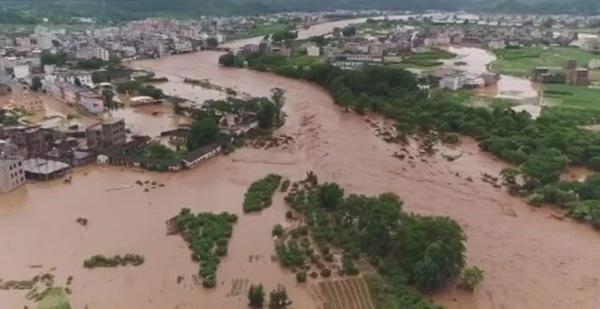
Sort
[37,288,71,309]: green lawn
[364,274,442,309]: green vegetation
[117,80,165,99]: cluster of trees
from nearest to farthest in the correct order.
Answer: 1. [364,274,442,309]: green vegetation
2. [37,288,71,309]: green lawn
3. [117,80,165,99]: cluster of trees

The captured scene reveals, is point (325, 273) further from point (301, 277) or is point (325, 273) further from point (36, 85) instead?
point (36, 85)

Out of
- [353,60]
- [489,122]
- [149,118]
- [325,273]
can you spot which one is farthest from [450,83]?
[325,273]

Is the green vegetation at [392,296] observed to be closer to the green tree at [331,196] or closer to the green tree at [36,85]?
the green tree at [331,196]

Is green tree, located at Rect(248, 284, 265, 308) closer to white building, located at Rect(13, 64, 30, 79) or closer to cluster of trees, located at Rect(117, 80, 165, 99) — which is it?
cluster of trees, located at Rect(117, 80, 165, 99)

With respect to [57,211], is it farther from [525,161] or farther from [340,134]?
[525,161]

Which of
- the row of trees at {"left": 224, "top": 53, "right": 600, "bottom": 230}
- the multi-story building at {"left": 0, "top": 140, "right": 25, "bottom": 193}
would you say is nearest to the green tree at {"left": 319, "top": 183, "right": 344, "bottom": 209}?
the row of trees at {"left": 224, "top": 53, "right": 600, "bottom": 230}

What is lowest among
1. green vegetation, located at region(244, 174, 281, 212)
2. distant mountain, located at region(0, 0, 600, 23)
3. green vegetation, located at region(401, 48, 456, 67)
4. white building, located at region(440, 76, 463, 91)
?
green vegetation, located at region(244, 174, 281, 212)
